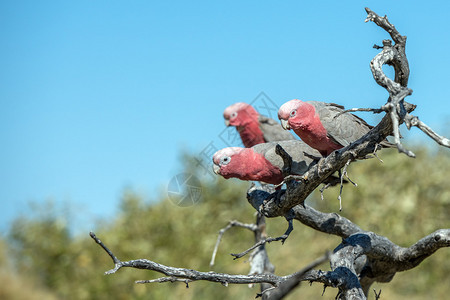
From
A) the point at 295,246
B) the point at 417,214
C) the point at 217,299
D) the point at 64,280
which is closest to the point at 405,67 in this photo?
the point at 217,299

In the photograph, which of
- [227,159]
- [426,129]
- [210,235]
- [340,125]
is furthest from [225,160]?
Result: [210,235]

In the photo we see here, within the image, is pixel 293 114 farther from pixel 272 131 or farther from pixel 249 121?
pixel 249 121

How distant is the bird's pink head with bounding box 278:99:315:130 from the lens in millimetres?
3061

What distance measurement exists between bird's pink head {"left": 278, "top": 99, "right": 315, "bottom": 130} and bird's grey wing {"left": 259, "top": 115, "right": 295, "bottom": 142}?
1618mm

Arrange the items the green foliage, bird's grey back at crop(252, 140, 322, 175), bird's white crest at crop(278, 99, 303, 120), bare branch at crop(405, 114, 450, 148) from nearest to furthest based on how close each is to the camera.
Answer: bare branch at crop(405, 114, 450, 148)
bird's white crest at crop(278, 99, 303, 120)
bird's grey back at crop(252, 140, 322, 175)
the green foliage

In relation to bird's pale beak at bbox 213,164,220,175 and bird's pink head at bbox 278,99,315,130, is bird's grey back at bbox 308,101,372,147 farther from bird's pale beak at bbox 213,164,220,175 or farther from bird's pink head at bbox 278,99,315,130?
bird's pale beak at bbox 213,164,220,175

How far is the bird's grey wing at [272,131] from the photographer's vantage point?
4.74 m

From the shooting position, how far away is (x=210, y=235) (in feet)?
30.1

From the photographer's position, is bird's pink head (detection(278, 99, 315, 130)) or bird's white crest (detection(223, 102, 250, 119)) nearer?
bird's pink head (detection(278, 99, 315, 130))

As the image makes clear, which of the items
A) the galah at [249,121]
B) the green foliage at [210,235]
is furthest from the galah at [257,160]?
the green foliage at [210,235]

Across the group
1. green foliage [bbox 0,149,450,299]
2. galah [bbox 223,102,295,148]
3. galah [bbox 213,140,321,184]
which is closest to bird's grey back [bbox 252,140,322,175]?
galah [bbox 213,140,321,184]

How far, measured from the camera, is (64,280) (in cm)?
947

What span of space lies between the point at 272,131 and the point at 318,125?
5.59 feet

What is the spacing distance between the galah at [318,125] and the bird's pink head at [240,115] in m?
1.73
